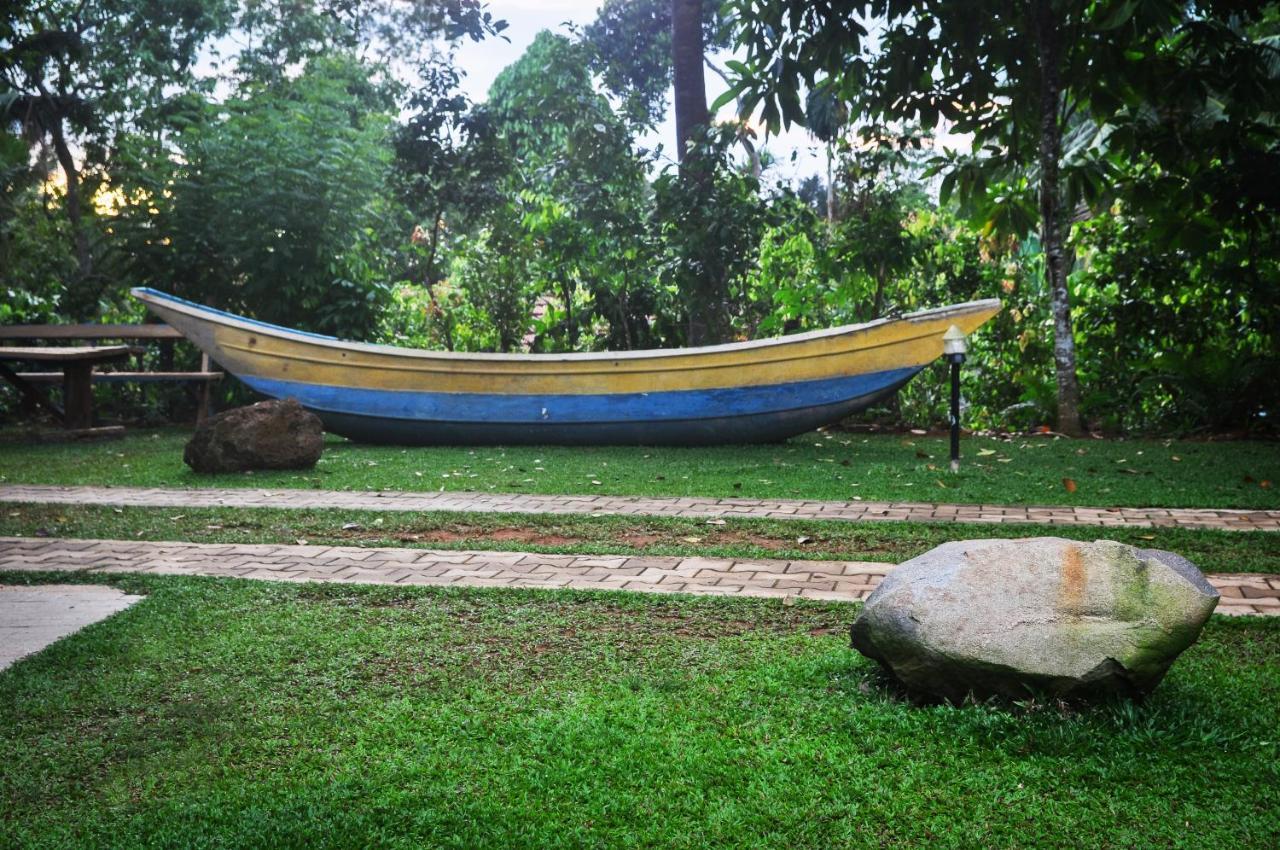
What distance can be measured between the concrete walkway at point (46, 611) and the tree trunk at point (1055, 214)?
8.46 metres

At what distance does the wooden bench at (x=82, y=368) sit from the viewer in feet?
36.9

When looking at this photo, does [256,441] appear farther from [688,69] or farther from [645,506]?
[688,69]

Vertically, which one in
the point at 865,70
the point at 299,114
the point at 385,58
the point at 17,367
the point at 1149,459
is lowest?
the point at 1149,459

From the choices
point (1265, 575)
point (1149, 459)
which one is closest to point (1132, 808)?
point (1265, 575)

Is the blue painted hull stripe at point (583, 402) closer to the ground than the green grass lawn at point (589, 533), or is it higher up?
higher up

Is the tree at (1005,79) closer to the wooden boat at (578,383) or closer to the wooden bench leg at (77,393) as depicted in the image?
the wooden boat at (578,383)

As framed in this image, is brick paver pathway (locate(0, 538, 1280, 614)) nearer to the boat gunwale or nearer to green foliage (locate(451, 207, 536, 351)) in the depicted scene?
the boat gunwale

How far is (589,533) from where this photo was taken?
6125 mm

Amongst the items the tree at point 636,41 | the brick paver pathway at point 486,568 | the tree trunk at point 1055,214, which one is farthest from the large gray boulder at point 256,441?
the tree at point 636,41

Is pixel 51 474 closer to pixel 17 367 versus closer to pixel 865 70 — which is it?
pixel 17 367

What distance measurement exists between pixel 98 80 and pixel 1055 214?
18.6 m

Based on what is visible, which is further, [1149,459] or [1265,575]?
[1149,459]

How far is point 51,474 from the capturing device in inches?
348

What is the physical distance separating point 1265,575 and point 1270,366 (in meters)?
6.32
